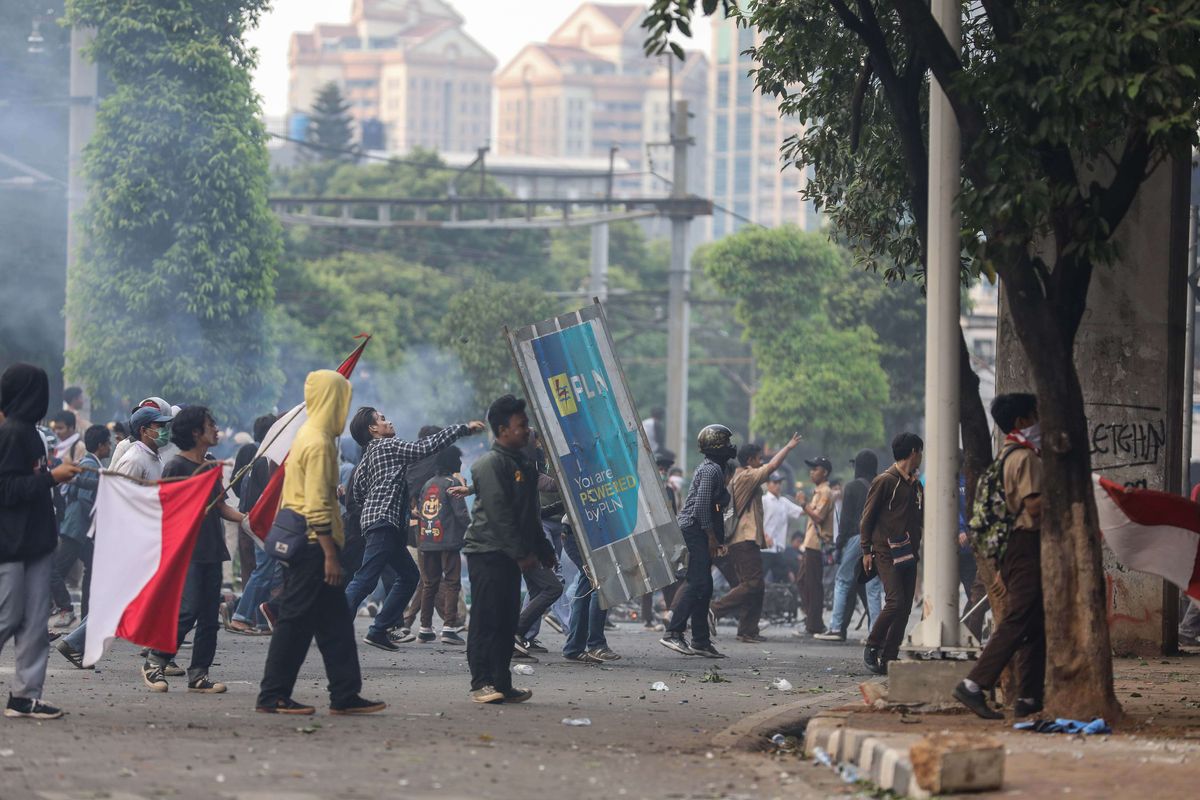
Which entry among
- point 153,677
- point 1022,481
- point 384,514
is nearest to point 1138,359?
point 1022,481

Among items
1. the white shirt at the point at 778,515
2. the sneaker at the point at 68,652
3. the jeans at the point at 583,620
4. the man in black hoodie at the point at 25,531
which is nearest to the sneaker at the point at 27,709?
the man in black hoodie at the point at 25,531

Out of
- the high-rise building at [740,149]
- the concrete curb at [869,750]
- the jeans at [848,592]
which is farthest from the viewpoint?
the high-rise building at [740,149]

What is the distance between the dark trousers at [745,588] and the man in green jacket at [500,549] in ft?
18.0

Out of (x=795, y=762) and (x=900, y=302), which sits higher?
(x=900, y=302)

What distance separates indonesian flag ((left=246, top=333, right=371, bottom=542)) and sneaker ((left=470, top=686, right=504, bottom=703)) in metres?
1.44

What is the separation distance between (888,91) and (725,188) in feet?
607

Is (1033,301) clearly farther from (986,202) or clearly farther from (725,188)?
(725,188)

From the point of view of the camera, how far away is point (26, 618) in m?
8.91

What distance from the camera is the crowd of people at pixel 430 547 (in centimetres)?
895

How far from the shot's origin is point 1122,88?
8344 millimetres

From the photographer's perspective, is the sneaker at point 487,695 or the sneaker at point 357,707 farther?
the sneaker at point 487,695

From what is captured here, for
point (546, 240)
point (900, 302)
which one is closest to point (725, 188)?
point (546, 240)

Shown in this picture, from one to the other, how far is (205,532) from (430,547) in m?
4.20

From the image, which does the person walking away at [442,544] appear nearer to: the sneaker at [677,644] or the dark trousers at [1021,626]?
the sneaker at [677,644]
